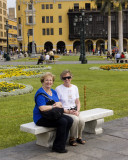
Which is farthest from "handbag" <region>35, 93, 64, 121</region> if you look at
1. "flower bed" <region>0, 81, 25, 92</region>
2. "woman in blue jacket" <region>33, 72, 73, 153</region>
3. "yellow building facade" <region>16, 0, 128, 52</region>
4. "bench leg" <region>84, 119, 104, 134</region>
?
"yellow building facade" <region>16, 0, 128, 52</region>

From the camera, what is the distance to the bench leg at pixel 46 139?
5.90m

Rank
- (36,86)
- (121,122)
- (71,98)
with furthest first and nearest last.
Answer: (36,86) → (121,122) → (71,98)

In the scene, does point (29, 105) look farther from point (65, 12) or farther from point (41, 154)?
point (65, 12)

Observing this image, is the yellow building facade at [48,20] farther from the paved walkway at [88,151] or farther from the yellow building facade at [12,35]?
the paved walkway at [88,151]

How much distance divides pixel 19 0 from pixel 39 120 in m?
77.2

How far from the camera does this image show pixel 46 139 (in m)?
5.93

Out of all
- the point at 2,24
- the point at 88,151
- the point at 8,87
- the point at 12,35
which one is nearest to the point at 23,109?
the point at 8,87

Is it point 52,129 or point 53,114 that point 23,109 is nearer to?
point 52,129

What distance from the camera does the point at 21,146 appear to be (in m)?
6.02

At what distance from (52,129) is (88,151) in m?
0.77

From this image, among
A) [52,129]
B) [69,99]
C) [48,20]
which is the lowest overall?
[52,129]

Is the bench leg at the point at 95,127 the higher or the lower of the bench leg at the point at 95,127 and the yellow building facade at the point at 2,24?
the lower

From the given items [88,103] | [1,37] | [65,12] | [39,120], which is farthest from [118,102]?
[1,37]

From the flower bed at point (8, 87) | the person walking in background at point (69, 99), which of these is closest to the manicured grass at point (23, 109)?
the flower bed at point (8, 87)
